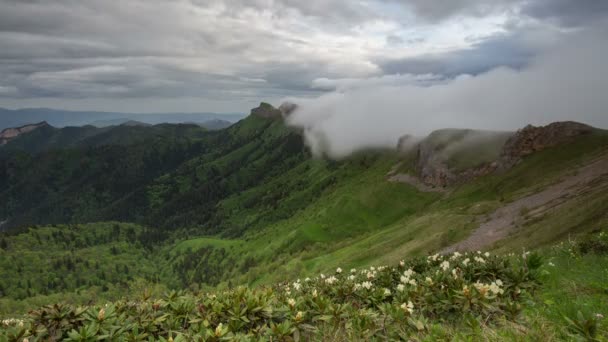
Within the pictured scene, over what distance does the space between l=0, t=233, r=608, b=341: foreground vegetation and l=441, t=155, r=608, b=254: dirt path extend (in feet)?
210

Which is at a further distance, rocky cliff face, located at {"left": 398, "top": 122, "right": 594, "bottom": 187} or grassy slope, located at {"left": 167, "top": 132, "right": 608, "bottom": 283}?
rocky cliff face, located at {"left": 398, "top": 122, "right": 594, "bottom": 187}

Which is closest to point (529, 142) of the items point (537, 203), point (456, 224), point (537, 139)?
point (537, 139)

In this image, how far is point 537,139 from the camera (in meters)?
168

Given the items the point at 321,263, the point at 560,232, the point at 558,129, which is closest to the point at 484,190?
the point at 558,129

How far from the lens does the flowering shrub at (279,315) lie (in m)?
8.24

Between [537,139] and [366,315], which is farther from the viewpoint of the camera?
[537,139]

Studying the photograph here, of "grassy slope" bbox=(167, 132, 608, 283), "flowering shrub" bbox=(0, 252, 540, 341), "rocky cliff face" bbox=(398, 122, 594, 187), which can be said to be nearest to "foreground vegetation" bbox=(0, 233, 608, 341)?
"flowering shrub" bbox=(0, 252, 540, 341)

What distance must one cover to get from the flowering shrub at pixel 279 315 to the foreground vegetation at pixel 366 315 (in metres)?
0.02

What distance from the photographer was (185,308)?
9.84m

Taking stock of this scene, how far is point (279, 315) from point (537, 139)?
190673mm

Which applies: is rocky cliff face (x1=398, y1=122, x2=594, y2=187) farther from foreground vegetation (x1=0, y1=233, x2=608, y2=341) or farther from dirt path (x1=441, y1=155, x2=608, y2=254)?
foreground vegetation (x1=0, y1=233, x2=608, y2=341)

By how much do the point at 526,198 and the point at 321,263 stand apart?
64.2 m

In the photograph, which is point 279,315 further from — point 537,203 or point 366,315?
point 537,203

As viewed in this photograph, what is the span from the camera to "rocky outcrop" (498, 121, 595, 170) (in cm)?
16088
